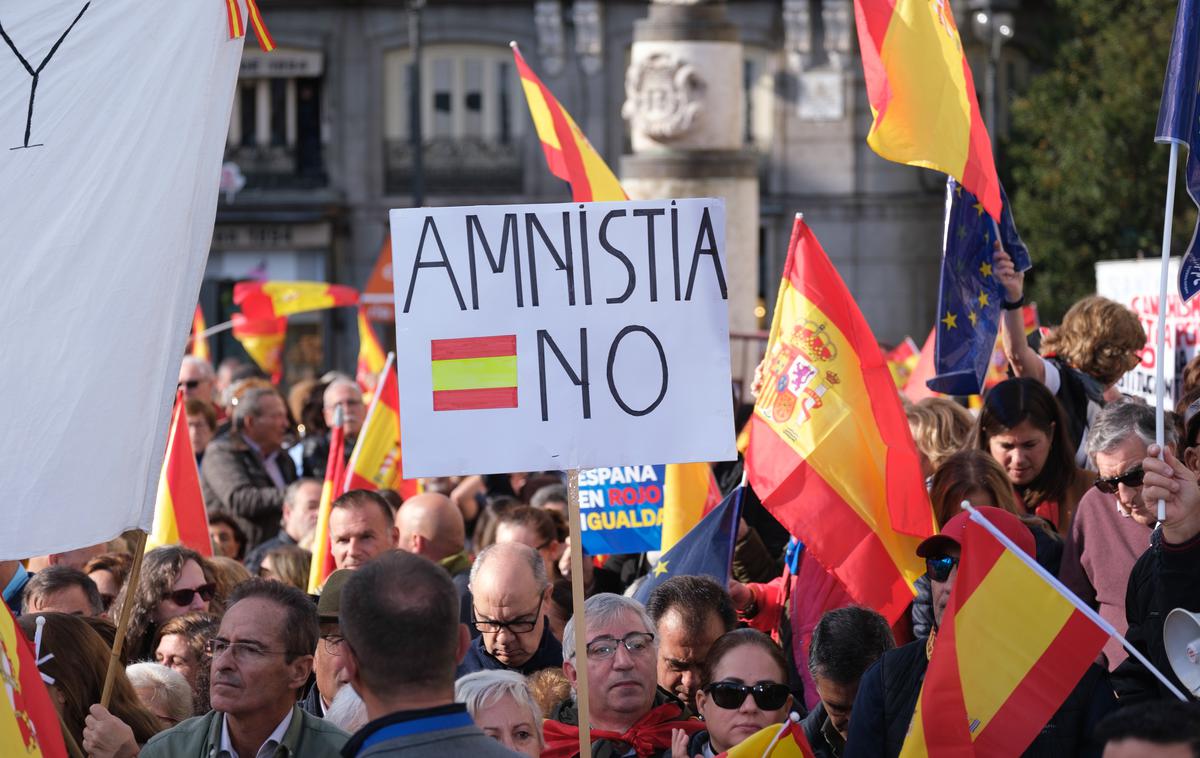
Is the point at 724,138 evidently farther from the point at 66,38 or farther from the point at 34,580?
the point at 66,38

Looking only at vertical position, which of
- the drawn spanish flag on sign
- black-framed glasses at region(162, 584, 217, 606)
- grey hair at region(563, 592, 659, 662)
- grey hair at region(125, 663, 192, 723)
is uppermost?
the drawn spanish flag on sign

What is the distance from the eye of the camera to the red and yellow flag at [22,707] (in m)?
3.65

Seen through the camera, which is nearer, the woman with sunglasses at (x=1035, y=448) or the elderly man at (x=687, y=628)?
the elderly man at (x=687, y=628)

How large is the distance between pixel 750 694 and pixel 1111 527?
1.25 m

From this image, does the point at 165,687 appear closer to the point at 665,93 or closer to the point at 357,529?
the point at 357,529

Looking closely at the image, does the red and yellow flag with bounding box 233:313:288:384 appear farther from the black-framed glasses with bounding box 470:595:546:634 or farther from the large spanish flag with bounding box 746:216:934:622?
the black-framed glasses with bounding box 470:595:546:634

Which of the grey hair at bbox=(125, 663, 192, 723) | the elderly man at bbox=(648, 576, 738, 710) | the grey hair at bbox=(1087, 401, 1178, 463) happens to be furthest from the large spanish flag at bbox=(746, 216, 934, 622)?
the grey hair at bbox=(125, 663, 192, 723)

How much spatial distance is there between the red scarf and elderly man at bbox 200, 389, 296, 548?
420 cm

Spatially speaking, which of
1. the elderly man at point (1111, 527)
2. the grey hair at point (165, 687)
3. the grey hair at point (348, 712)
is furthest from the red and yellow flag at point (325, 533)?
the elderly man at point (1111, 527)

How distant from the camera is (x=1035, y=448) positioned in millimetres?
6234

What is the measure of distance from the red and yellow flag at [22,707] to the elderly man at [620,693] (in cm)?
136

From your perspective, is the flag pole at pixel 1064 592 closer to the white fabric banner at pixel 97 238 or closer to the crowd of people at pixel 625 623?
the crowd of people at pixel 625 623

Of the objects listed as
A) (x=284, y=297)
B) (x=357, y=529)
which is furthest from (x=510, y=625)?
(x=284, y=297)

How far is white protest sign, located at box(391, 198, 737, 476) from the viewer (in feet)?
15.3
